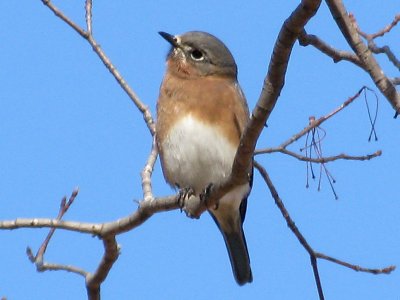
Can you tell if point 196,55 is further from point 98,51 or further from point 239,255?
point 239,255

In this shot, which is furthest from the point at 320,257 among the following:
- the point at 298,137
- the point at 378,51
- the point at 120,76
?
the point at 120,76

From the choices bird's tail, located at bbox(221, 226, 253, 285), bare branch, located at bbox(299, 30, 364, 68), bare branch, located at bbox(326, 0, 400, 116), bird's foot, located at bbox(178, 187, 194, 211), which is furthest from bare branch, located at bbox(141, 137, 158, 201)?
bare branch, located at bbox(326, 0, 400, 116)

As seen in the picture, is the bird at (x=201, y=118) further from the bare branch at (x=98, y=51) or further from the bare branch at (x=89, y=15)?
the bare branch at (x=89, y=15)

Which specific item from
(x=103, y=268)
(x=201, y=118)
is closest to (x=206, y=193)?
(x=103, y=268)

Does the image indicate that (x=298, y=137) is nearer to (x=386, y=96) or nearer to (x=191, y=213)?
(x=191, y=213)

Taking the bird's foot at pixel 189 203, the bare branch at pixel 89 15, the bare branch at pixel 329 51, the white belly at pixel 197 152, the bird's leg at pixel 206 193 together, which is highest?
the bare branch at pixel 89 15

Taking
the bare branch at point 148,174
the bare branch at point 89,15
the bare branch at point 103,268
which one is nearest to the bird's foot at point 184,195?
the bare branch at point 148,174
